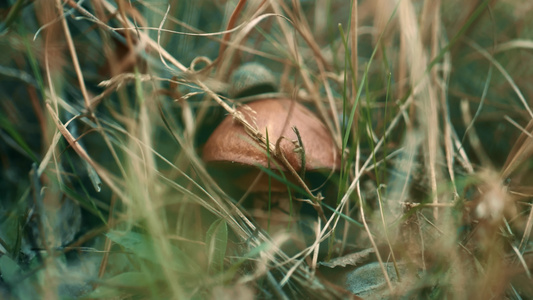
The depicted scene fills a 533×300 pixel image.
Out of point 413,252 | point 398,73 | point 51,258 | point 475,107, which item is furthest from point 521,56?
point 51,258

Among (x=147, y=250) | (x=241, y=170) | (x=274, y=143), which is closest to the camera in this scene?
(x=147, y=250)

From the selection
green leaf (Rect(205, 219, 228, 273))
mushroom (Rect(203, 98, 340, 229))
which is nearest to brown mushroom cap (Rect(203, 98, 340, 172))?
mushroom (Rect(203, 98, 340, 229))

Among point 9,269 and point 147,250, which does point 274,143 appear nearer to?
point 147,250

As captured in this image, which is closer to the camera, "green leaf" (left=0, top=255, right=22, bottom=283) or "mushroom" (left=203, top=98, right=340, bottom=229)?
"green leaf" (left=0, top=255, right=22, bottom=283)

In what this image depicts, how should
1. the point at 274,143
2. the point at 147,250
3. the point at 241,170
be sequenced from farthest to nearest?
the point at 241,170, the point at 274,143, the point at 147,250

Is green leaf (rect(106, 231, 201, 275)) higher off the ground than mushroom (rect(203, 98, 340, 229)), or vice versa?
mushroom (rect(203, 98, 340, 229))

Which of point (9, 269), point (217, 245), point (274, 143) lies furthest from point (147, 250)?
point (274, 143)

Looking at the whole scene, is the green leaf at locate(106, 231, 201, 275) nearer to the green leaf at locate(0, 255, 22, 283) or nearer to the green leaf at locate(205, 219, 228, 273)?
the green leaf at locate(205, 219, 228, 273)

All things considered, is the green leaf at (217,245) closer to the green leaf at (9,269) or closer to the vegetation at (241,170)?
the vegetation at (241,170)
